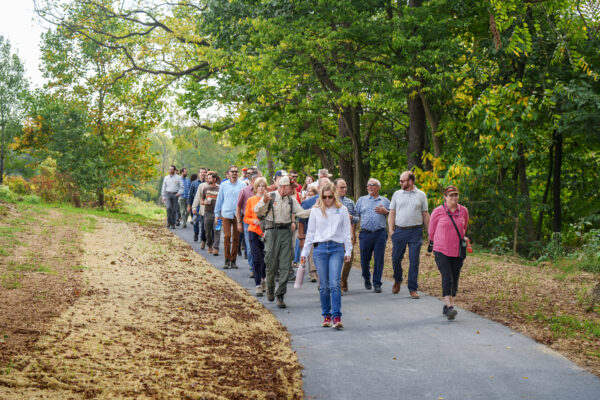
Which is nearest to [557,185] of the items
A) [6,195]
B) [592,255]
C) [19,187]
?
[592,255]

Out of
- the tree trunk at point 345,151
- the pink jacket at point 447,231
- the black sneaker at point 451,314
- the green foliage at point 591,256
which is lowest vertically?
the black sneaker at point 451,314

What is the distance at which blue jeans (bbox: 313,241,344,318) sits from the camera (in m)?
8.25

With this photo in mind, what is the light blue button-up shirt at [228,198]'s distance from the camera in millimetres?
13805

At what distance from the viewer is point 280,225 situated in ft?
32.8

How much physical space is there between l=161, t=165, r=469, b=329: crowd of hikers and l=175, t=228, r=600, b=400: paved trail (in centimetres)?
44

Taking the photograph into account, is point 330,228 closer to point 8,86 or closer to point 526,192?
point 526,192

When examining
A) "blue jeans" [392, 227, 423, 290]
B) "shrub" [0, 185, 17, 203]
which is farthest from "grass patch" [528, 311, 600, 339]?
"shrub" [0, 185, 17, 203]

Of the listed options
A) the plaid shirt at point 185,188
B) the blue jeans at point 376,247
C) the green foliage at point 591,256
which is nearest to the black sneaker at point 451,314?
the blue jeans at point 376,247

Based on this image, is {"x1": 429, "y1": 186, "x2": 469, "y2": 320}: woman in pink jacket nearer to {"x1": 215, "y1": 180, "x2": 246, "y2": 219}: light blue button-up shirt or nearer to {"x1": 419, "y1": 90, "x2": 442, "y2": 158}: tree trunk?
{"x1": 215, "y1": 180, "x2": 246, "y2": 219}: light blue button-up shirt

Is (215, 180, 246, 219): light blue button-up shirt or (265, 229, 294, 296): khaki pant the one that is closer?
(265, 229, 294, 296): khaki pant

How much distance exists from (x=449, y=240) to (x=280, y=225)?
2689 millimetres

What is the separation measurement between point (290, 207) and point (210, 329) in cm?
275

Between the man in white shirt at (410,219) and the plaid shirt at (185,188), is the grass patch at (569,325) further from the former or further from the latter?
the plaid shirt at (185,188)

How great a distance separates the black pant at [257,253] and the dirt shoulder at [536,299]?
2.70 metres
